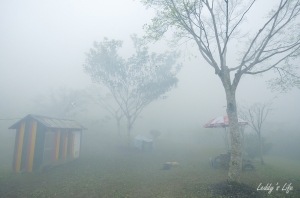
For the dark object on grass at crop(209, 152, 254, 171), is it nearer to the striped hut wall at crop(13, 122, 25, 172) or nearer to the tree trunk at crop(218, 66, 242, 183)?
the tree trunk at crop(218, 66, 242, 183)

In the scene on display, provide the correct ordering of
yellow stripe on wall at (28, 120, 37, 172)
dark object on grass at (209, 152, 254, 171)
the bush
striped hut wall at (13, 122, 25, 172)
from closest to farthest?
dark object on grass at (209, 152, 254, 171) → yellow stripe on wall at (28, 120, 37, 172) → striped hut wall at (13, 122, 25, 172) → the bush

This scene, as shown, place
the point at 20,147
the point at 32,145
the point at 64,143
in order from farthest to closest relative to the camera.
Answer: the point at 64,143 < the point at 20,147 < the point at 32,145

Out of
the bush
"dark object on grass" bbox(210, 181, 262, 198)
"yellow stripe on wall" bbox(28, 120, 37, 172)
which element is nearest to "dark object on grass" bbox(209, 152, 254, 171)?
"dark object on grass" bbox(210, 181, 262, 198)

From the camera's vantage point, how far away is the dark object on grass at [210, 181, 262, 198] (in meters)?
7.43

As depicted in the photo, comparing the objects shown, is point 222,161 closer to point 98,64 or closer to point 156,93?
point 156,93

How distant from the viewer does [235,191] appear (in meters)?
7.74

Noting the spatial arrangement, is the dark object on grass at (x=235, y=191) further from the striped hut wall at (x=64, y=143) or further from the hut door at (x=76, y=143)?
the hut door at (x=76, y=143)

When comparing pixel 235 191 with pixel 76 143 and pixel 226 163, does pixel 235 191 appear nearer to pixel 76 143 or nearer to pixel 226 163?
pixel 226 163

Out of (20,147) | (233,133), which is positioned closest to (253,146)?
(233,133)

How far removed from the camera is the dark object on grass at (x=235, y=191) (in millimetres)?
7434

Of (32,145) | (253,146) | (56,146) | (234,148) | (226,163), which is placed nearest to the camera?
(234,148)

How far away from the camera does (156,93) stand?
2608 cm

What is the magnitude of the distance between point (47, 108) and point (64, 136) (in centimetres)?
2752

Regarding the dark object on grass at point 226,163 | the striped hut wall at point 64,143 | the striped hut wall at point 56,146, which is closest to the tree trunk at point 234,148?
the dark object on grass at point 226,163
